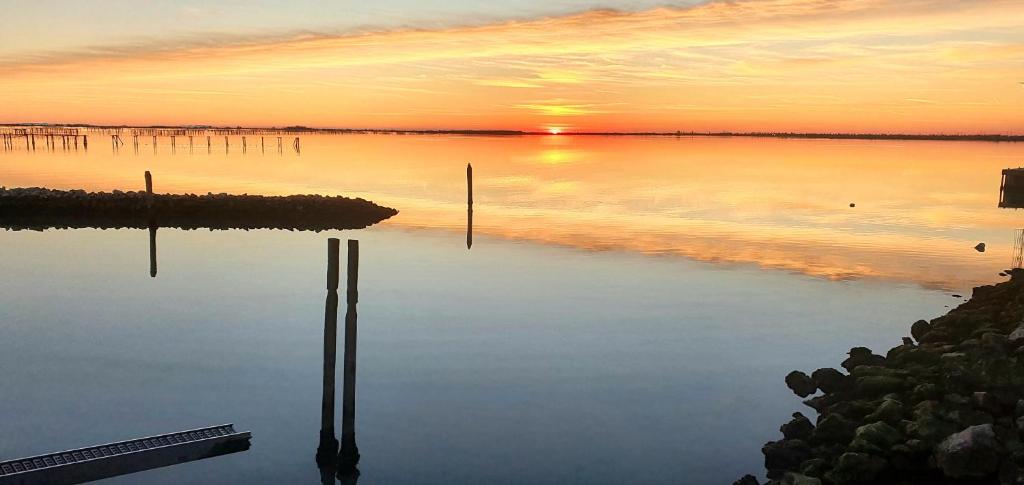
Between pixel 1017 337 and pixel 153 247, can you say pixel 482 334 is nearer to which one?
pixel 1017 337

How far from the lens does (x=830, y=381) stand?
17469 millimetres

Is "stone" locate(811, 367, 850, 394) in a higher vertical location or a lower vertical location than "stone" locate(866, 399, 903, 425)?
lower

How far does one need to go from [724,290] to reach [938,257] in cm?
1519

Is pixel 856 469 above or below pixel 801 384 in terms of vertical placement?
above

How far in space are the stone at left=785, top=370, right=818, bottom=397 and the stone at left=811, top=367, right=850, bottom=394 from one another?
14 centimetres

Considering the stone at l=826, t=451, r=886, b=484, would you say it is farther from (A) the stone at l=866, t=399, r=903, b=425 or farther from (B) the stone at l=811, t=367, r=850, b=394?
(B) the stone at l=811, t=367, r=850, b=394

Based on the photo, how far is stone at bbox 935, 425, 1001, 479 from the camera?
38.7ft

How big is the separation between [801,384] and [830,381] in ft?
2.39

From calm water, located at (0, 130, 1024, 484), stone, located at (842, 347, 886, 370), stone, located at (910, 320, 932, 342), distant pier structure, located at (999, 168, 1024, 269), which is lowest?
calm water, located at (0, 130, 1024, 484)

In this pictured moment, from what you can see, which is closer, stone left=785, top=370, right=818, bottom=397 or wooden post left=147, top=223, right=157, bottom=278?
stone left=785, top=370, right=818, bottom=397

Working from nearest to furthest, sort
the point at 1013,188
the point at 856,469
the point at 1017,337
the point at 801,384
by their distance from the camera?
1. the point at 856,469
2. the point at 1017,337
3. the point at 801,384
4. the point at 1013,188

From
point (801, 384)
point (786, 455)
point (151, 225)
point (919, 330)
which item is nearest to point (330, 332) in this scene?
point (786, 455)

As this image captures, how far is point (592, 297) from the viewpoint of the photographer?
27875 millimetres

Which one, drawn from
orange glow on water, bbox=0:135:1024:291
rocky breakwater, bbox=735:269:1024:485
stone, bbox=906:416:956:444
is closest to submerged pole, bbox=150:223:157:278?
orange glow on water, bbox=0:135:1024:291
